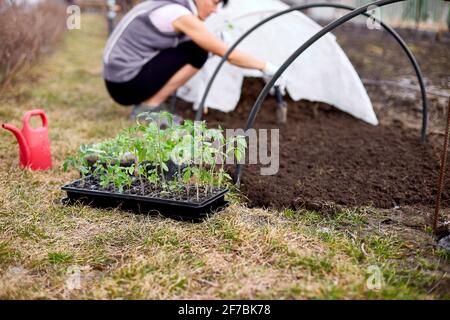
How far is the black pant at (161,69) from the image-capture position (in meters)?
3.85

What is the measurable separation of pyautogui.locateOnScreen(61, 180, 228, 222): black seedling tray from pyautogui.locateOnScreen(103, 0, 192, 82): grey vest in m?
1.58

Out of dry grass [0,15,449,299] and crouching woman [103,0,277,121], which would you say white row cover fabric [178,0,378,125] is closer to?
crouching woman [103,0,277,121]

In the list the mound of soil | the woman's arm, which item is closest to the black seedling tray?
the mound of soil

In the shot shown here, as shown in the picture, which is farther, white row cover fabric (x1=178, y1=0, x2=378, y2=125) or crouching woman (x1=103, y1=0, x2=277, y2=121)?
white row cover fabric (x1=178, y1=0, x2=378, y2=125)

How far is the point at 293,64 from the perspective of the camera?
4.23 meters

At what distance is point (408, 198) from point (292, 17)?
215 cm

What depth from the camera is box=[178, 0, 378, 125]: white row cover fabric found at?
4.04m

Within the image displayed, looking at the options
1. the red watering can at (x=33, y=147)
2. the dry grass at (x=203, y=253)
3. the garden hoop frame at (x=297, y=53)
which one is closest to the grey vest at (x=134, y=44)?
the red watering can at (x=33, y=147)

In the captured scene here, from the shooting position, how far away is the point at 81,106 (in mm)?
4750

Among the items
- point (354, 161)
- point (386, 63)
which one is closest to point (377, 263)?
point (354, 161)

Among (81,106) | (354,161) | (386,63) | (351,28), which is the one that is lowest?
(354,161)

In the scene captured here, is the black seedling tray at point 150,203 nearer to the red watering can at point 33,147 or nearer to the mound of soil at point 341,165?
the mound of soil at point 341,165

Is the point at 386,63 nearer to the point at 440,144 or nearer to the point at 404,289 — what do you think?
the point at 440,144

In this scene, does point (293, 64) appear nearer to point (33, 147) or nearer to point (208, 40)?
point (208, 40)
